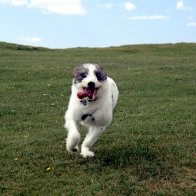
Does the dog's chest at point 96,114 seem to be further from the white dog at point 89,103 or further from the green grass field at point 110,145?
the green grass field at point 110,145

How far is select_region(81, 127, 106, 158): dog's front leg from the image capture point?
8109 mm

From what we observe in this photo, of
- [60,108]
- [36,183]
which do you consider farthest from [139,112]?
[36,183]

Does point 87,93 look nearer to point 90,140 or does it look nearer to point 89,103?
point 89,103

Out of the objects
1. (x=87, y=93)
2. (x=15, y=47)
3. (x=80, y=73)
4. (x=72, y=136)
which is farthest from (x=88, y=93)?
(x=15, y=47)

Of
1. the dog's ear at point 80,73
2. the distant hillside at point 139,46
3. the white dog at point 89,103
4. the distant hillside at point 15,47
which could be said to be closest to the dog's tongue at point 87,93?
the white dog at point 89,103

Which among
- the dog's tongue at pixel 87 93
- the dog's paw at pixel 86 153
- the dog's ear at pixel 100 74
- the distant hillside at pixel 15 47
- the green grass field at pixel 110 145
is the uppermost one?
the dog's ear at pixel 100 74

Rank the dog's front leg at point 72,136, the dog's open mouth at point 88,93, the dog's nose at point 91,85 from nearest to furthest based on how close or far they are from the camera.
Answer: the dog's nose at point 91,85, the dog's open mouth at point 88,93, the dog's front leg at point 72,136

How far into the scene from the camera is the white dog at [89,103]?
7.21 m

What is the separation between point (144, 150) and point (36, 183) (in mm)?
2301

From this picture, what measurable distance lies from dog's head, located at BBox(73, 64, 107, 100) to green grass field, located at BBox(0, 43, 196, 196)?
4.34 feet

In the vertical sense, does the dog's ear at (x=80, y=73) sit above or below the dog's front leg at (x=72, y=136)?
above

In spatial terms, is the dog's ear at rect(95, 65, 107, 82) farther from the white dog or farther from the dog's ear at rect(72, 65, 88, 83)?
the dog's ear at rect(72, 65, 88, 83)

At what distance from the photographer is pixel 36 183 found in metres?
7.40

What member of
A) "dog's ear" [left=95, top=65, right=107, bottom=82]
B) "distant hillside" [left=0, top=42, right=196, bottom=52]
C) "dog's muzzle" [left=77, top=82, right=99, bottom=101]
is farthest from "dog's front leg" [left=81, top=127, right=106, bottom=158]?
"distant hillside" [left=0, top=42, right=196, bottom=52]
